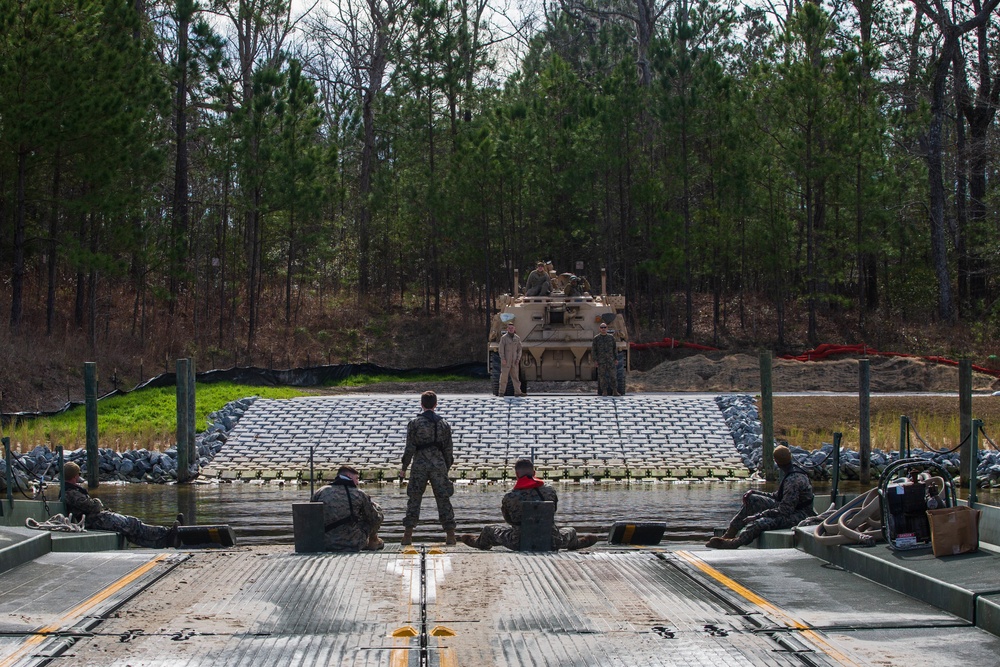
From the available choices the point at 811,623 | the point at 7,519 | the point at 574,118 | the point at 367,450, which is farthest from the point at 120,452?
the point at 574,118

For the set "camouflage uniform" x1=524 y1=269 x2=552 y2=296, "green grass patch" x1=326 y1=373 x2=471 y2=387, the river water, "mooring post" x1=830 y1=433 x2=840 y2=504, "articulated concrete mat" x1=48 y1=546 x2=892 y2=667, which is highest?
"camouflage uniform" x1=524 y1=269 x2=552 y2=296

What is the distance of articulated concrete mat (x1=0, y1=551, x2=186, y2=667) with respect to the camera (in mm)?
7383

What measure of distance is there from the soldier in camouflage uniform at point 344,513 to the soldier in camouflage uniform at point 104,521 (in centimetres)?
214

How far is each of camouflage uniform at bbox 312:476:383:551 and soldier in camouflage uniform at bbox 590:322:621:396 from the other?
14.4m

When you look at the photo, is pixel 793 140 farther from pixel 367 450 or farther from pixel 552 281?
pixel 367 450

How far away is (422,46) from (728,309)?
1420 centimetres

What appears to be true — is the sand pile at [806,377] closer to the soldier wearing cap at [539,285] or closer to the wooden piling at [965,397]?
the soldier wearing cap at [539,285]

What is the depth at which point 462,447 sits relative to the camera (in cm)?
2148

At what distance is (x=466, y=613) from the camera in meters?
8.16

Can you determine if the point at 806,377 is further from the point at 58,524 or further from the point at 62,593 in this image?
the point at 62,593

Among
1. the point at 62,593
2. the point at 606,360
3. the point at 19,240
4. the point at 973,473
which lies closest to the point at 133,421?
the point at 19,240

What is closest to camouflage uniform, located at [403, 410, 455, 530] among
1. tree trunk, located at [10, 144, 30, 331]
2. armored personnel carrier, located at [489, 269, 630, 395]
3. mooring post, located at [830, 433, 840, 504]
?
mooring post, located at [830, 433, 840, 504]

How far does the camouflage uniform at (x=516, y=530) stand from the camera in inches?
450

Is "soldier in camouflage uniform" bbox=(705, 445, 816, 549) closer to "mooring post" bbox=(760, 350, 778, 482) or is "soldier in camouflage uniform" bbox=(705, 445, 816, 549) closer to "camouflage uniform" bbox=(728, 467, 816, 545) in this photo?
"camouflage uniform" bbox=(728, 467, 816, 545)
